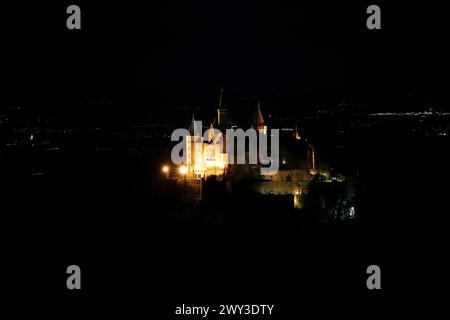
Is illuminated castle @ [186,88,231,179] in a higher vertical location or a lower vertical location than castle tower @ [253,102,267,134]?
lower

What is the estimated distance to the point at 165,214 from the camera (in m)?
30.2

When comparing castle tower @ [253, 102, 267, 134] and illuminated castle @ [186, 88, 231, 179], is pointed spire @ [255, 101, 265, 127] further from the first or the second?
illuminated castle @ [186, 88, 231, 179]

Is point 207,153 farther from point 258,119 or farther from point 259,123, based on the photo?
point 258,119

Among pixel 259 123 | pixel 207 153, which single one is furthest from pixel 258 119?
pixel 207 153

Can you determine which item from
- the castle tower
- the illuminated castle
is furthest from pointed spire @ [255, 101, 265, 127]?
the illuminated castle

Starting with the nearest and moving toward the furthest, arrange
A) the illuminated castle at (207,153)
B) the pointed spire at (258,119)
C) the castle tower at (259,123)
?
the illuminated castle at (207,153), the castle tower at (259,123), the pointed spire at (258,119)

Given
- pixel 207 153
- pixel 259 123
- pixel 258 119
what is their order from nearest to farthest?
1. pixel 207 153
2. pixel 259 123
3. pixel 258 119

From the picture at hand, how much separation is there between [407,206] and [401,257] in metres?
20.3

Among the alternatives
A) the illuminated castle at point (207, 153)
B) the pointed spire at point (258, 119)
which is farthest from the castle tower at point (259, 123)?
the illuminated castle at point (207, 153)

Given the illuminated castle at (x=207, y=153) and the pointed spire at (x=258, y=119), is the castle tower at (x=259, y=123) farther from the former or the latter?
the illuminated castle at (x=207, y=153)

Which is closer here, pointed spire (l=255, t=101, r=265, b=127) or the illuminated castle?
the illuminated castle

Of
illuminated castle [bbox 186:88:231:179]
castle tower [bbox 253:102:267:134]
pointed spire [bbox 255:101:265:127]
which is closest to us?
illuminated castle [bbox 186:88:231:179]

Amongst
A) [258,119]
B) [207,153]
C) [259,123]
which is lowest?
[207,153]
